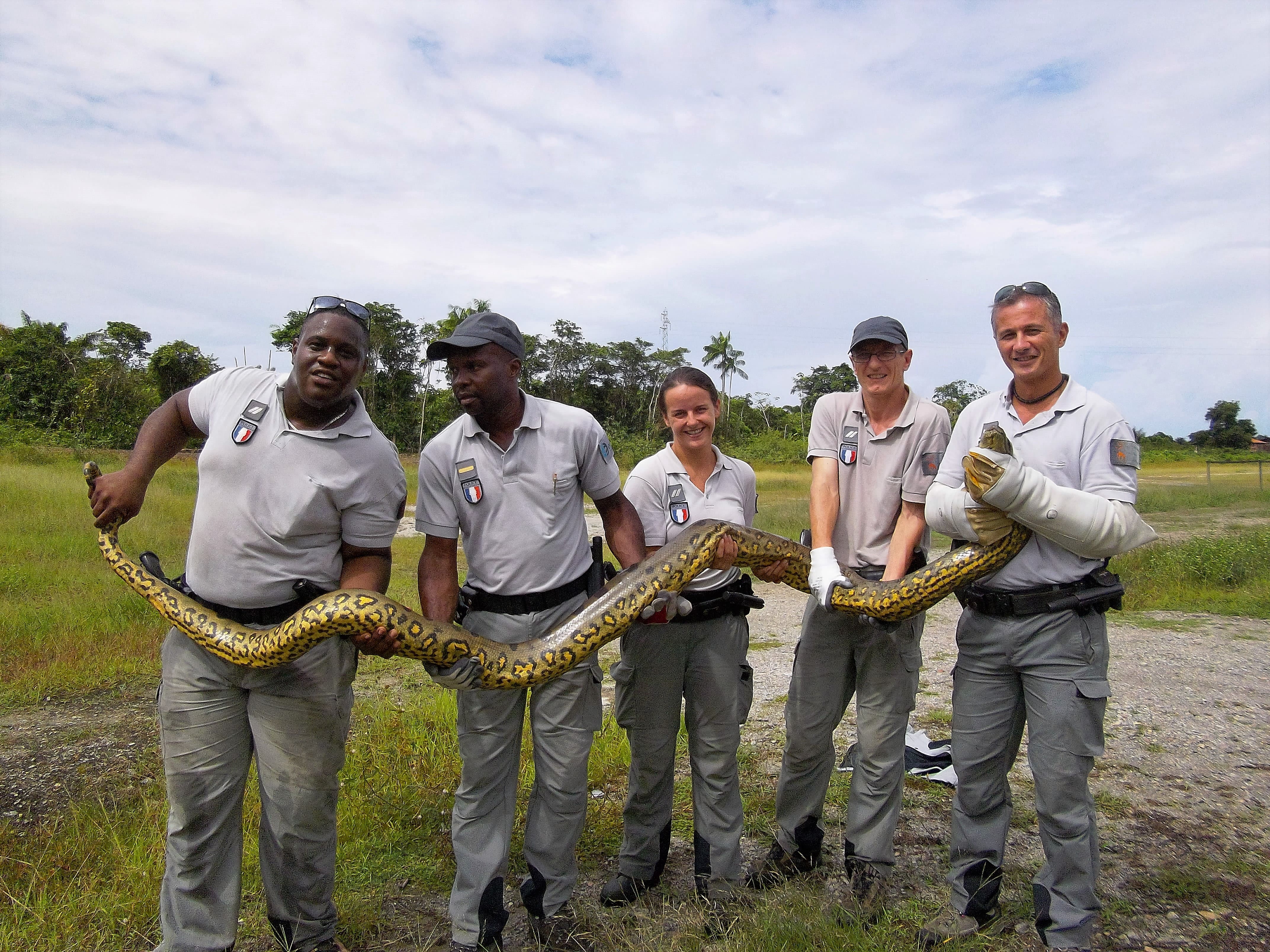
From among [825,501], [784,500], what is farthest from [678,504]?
[784,500]

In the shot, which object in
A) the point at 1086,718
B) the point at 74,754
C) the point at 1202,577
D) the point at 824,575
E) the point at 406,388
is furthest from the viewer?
the point at 406,388

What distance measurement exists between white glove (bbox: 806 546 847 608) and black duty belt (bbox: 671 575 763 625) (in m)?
0.36

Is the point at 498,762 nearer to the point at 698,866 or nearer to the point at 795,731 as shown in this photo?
the point at 698,866

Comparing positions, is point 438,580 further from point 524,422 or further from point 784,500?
point 784,500

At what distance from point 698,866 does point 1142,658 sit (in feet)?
26.0

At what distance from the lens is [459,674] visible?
3.82 m

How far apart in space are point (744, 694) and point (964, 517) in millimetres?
1599

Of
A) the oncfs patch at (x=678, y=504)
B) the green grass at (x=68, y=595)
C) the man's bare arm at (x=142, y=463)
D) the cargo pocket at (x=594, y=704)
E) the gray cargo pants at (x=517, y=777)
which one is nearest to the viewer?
the man's bare arm at (x=142, y=463)

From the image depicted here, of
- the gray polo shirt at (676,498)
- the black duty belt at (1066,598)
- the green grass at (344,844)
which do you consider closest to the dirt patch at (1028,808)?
the green grass at (344,844)

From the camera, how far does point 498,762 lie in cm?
409

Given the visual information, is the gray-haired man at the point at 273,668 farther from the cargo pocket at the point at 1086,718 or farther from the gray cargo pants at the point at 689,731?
the cargo pocket at the point at 1086,718

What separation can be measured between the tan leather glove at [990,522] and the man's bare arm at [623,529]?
1.77 m

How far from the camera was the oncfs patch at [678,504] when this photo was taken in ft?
15.5

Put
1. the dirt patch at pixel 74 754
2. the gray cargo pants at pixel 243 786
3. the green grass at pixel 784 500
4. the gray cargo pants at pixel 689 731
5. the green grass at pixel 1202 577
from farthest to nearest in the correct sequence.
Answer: the green grass at pixel 784 500 < the green grass at pixel 1202 577 < the dirt patch at pixel 74 754 < the gray cargo pants at pixel 689 731 < the gray cargo pants at pixel 243 786
